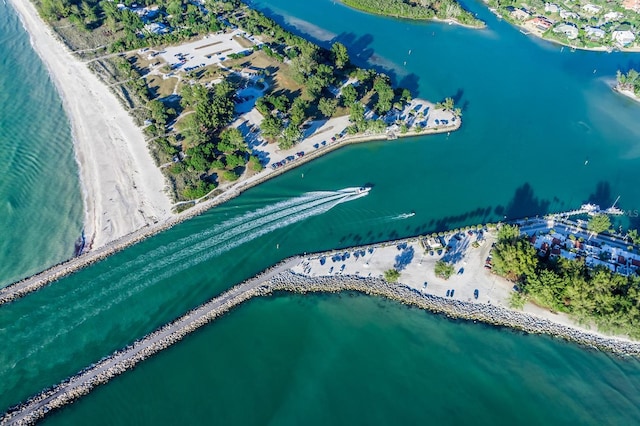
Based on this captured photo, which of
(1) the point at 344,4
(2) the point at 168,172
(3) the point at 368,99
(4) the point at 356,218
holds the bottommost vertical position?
(4) the point at 356,218

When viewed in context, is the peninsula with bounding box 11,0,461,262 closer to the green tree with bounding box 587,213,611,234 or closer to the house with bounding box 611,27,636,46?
the green tree with bounding box 587,213,611,234

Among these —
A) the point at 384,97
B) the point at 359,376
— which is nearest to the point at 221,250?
the point at 359,376

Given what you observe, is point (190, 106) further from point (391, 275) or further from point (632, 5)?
point (632, 5)

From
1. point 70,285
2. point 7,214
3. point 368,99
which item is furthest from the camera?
point 368,99

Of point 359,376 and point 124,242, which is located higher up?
point 124,242

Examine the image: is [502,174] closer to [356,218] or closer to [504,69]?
[356,218]

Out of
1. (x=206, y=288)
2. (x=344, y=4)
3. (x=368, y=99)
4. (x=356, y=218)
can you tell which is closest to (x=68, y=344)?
(x=206, y=288)

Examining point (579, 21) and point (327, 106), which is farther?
point (579, 21)

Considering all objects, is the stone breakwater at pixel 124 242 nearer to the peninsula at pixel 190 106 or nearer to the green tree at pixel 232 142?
the peninsula at pixel 190 106
